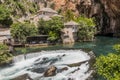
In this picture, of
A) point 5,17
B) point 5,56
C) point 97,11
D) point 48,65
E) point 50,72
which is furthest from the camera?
point 97,11

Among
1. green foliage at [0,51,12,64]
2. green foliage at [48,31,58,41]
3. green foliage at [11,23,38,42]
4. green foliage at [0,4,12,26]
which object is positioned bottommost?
green foliage at [0,51,12,64]

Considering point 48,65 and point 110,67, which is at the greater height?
point 110,67

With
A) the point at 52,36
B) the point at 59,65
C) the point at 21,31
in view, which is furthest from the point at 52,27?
the point at 59,65

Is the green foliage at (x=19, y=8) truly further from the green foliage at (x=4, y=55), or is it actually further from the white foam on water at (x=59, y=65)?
the white foam on water at (x=59, y=65)

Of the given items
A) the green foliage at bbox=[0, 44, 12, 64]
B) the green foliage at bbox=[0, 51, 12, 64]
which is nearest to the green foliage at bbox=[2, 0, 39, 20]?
the green foliage at bbox=[0, 44, 12, 64]

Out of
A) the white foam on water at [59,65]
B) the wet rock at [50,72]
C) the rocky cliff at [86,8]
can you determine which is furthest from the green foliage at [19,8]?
the wet rock at [50,72]

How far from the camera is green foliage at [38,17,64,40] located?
5785cm

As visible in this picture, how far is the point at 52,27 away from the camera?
5834 cm

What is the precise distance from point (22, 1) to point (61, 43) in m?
23.5

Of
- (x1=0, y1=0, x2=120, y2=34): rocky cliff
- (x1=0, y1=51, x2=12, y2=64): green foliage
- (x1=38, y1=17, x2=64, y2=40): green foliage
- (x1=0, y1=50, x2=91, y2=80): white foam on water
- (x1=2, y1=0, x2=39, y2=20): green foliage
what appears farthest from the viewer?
(x1=0, y1=0, x2=120, y2=34): rocky cliff

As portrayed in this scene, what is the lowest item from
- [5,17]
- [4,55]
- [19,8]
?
[4,55]

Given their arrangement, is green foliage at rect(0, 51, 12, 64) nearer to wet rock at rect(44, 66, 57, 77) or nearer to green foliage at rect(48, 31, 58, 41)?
wet rock at rect(44, 66, 57, 77)

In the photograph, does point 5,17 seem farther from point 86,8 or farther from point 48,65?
point 48,65

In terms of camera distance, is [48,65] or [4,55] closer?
[48,65]
